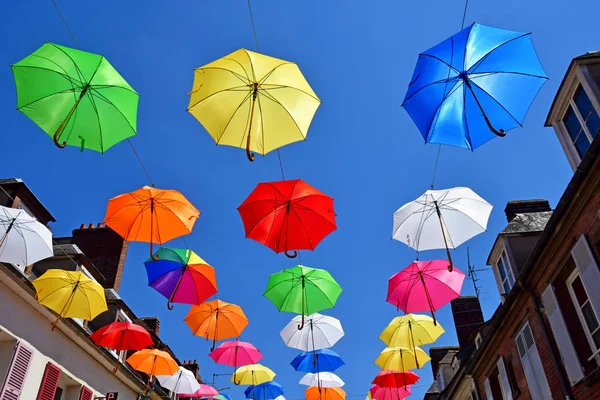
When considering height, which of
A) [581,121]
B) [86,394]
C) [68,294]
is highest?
[581,121]

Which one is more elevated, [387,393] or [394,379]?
[387,393]

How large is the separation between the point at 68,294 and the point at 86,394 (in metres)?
5.92

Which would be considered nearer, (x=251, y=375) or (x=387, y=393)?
(x=251, y=375)

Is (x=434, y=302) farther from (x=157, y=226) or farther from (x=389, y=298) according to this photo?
(x=157, y=226)

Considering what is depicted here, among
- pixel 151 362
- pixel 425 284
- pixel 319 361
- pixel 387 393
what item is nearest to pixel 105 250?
pixel 151 362

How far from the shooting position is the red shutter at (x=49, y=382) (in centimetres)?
1482

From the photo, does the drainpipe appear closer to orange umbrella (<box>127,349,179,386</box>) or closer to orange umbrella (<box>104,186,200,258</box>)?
orange umbrella (<box>104,186,200,258</box>)

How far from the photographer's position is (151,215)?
10930mm

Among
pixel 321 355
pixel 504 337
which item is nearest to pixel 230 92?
pixel 504 337

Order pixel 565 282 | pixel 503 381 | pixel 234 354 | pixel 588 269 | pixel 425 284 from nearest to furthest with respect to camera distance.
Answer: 1. pixel 588 269
2. pixel 565 282
3. pixel 425 284
4. pixel 503 381
5. pixel 234 354

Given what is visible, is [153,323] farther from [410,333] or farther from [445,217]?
[445,217]

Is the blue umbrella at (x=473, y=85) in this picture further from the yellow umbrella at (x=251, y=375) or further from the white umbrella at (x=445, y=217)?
the yellow umbrella at (x=251, y=375)

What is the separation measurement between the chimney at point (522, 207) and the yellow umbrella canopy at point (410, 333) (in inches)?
180

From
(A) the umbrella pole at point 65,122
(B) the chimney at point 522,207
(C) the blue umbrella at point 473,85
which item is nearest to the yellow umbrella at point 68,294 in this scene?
(A) the umbrella pole at point 65,122
